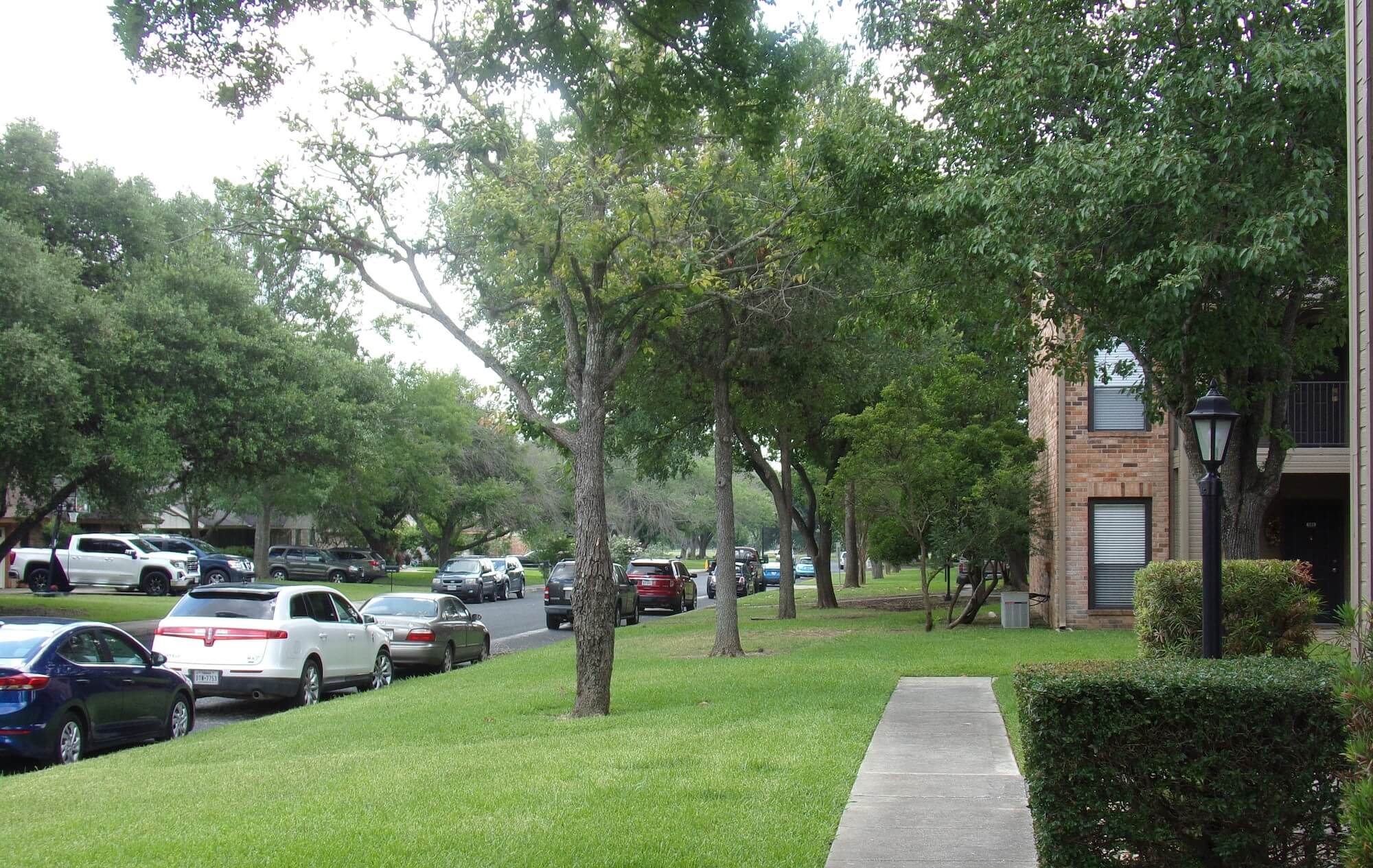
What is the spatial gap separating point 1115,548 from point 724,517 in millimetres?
8246

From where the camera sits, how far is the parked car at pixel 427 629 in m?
18.7

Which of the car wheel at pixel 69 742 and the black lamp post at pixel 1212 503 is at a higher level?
the black lamp post at pixel 1212 503

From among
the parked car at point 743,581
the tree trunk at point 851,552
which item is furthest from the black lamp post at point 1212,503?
the parked car at point 743,581

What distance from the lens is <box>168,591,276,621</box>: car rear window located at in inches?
575

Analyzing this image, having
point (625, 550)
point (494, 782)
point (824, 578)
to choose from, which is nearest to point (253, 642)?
→ point (494, 782)

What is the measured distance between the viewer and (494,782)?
822 centimetres

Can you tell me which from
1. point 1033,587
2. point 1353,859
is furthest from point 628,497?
point 1353,859

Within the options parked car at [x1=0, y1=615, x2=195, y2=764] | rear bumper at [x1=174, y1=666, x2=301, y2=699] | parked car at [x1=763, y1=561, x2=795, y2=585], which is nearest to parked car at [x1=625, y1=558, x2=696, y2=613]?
rear bumper at [x1=174, y1=666, x2=301, y2=699]

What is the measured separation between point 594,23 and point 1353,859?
6730 mm

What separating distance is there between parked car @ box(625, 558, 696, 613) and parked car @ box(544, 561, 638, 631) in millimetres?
2783

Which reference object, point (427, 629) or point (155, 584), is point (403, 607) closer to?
point (427, 629)

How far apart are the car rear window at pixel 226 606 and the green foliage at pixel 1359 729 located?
504 inches

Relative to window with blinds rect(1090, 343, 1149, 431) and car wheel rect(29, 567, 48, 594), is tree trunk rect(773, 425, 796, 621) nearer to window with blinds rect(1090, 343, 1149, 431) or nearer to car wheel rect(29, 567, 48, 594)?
window with blinds rect(1090, 343, 1149, 431)

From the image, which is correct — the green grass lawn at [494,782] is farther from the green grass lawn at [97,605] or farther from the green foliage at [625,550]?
the green foliage at [625,550]
